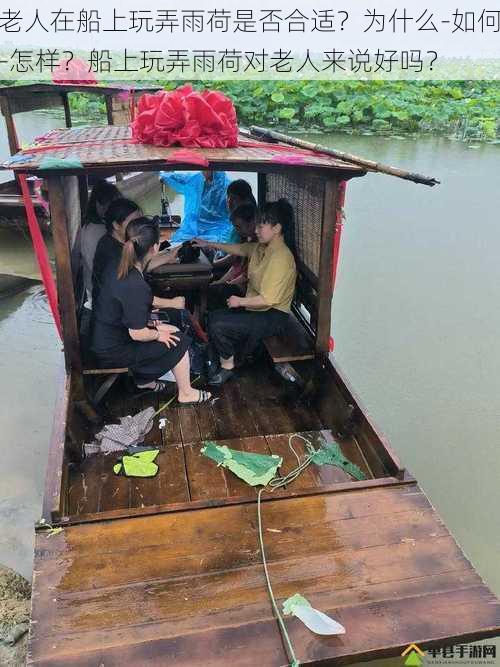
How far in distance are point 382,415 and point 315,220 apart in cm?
176

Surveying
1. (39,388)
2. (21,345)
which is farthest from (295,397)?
(21,345)

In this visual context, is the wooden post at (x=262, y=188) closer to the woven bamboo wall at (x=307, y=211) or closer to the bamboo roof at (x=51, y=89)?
the woven bamboo wall at (x=307, y=211)

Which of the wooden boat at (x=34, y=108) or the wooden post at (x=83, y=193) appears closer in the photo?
the wooden post at (x=83, y=193)

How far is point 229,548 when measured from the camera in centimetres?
190

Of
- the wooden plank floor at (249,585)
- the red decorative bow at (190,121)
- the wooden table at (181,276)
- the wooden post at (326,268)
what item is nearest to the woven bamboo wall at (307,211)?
the wooden post at (326,268)

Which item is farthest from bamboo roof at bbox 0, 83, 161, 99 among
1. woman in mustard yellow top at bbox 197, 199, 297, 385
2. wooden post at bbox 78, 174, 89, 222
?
woman in mustard yellow top at bbox 197, 199, 297, 385

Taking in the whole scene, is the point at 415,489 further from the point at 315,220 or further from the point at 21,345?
the point at 21,345

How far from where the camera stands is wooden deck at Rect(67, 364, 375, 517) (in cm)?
247

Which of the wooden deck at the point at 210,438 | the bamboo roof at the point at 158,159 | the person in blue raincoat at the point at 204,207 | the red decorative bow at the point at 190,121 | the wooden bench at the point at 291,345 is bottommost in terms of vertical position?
the wooden deck at the point at 210,438

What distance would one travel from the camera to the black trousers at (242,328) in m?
3.33

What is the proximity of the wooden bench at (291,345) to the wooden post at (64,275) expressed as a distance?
1.15m

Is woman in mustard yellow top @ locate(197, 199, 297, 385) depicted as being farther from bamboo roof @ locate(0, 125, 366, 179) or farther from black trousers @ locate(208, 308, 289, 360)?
bamboo roof @ locate(0, 125, 366, 179)

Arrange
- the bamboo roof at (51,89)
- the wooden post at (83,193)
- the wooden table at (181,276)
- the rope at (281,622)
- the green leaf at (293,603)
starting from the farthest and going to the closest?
the bamboo roof at (51,89)
the wooden post at (83,193)
the wooden table at (181,276)
the green leaf at (293,603)
the rope at (281,622)

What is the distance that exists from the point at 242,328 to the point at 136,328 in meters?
0.80
